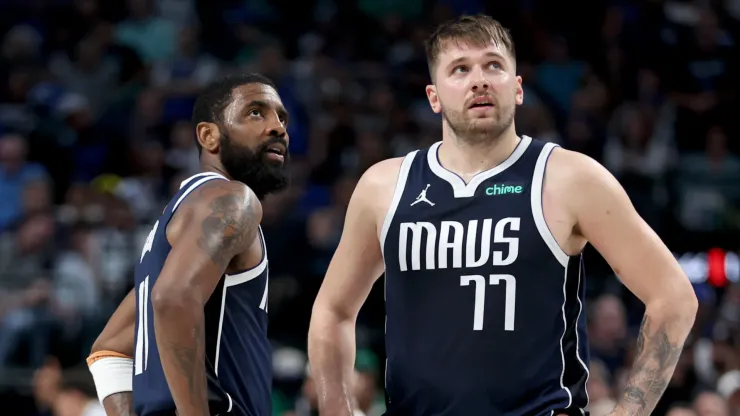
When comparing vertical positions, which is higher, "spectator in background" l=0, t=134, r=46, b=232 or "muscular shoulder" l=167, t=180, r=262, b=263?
"muscular shoulder" l=167, t=180, r=262, b=263

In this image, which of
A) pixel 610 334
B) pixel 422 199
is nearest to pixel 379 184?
pixel 422 199

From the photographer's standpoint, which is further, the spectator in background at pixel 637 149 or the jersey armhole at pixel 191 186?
the spectator in background at pixel 637 149

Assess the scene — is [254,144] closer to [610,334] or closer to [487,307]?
[487,307]

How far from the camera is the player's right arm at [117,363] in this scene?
4660 mm

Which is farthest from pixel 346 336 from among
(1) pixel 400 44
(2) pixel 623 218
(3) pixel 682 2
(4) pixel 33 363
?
(3) pixel 682 2

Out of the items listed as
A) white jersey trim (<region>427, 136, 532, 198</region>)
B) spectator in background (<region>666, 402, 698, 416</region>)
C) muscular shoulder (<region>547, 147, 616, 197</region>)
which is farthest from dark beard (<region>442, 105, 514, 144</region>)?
spectator in background (<region>666, 402, 698, 416</region>)

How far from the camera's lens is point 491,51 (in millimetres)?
4273

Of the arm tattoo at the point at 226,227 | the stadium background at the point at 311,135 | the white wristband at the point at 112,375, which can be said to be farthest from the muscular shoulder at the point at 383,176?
the stadium background at the point at 311,135

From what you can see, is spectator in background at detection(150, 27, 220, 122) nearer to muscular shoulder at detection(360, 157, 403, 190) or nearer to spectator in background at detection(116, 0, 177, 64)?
spectator in background at detection(116, 0, 177, 64)

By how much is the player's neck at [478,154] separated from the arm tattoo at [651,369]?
78cm

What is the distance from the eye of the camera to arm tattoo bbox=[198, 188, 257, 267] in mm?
4074

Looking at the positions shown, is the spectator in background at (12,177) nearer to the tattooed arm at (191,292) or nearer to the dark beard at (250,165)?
the dark beard at (250,165)

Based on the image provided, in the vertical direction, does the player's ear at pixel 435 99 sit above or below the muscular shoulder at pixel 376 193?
above

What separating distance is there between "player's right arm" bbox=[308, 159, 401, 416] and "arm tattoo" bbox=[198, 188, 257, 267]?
16.4 inches
